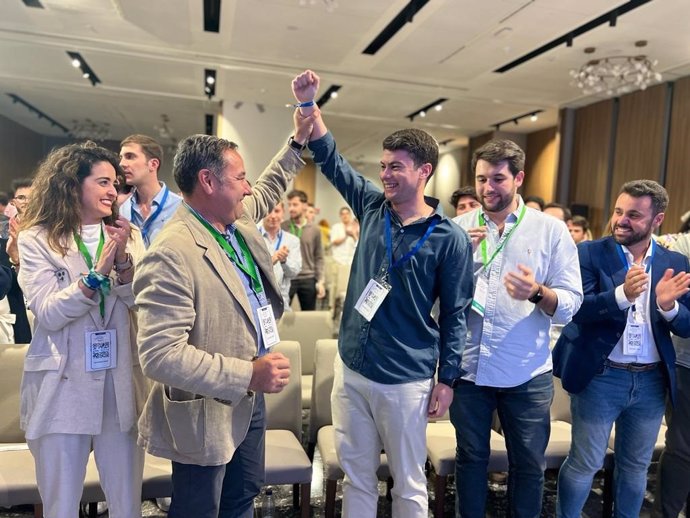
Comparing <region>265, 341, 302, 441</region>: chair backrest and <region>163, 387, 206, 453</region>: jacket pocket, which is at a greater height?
<region>163, 387, 206, 453</region>: jacket pocket

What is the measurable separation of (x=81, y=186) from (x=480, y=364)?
1515 millimetres

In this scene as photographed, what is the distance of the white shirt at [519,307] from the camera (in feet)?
6.39

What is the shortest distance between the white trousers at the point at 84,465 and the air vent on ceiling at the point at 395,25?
4.65m

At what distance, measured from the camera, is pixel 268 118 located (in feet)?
32.0

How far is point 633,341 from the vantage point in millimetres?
2094

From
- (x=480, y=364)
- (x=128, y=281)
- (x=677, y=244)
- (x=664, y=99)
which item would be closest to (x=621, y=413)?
(x=480, y=364)

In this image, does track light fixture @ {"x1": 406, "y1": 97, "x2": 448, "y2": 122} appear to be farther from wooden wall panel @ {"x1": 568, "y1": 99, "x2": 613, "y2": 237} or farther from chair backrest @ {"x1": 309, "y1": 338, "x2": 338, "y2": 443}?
chair backrest @ {"x1": 309, "y1": 338, "x2": 338, "y2": 443}

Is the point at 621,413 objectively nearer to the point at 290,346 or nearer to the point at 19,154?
the point at 290,346

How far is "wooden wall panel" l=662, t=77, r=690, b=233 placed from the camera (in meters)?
6.77

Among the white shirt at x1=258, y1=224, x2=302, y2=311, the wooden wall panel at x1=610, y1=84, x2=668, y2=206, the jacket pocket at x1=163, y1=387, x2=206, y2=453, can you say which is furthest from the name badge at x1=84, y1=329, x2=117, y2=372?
the wooden wall panel at x1=610, y1=84, x2=668, y2=206

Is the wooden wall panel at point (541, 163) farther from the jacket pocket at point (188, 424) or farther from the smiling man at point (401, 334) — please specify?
the jacket pocket at point (188, 424)

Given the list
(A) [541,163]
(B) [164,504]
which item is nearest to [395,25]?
(B) [164,504]

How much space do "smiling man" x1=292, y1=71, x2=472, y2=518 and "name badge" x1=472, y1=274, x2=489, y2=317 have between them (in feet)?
0.58

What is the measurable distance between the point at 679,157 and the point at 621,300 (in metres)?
6.13
